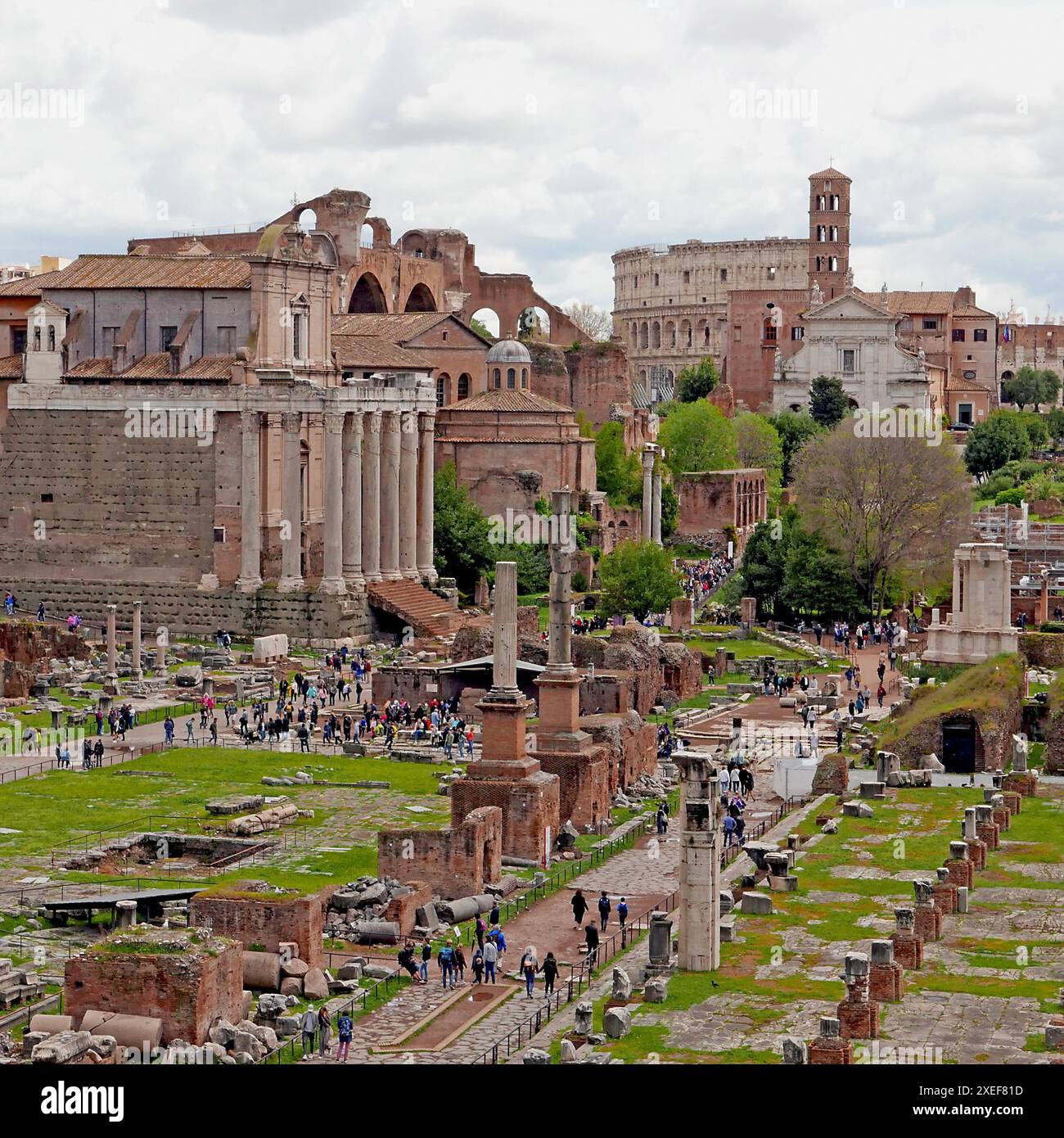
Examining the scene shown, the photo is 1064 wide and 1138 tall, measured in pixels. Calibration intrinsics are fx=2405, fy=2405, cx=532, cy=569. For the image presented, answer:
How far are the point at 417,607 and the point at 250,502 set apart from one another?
5.63 metres

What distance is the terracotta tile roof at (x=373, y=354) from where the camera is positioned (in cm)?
7831

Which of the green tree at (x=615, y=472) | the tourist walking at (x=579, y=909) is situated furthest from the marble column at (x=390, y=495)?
the tourist walking at (x=579, y=909)

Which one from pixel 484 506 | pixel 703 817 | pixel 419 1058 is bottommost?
pixel 419 1058

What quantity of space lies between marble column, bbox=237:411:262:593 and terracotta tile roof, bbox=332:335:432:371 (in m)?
9.51

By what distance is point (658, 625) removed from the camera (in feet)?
229

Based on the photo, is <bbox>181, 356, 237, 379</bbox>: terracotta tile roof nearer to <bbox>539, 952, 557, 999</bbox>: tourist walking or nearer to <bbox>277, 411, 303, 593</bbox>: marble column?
<bbox>277, 411, 303, 593</bbox>: marble column

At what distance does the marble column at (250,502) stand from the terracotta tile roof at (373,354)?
31.2ft

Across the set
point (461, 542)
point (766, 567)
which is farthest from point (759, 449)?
point (461, 542)

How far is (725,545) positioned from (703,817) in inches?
2445

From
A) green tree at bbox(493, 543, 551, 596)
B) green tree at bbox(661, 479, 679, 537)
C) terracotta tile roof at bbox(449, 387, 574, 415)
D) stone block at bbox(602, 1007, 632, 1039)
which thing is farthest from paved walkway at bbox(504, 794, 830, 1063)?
green tree at bbox(661, 479, 679, 537)

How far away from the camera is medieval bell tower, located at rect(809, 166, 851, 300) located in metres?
139

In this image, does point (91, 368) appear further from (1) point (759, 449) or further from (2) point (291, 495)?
(1) point (759, 449)
